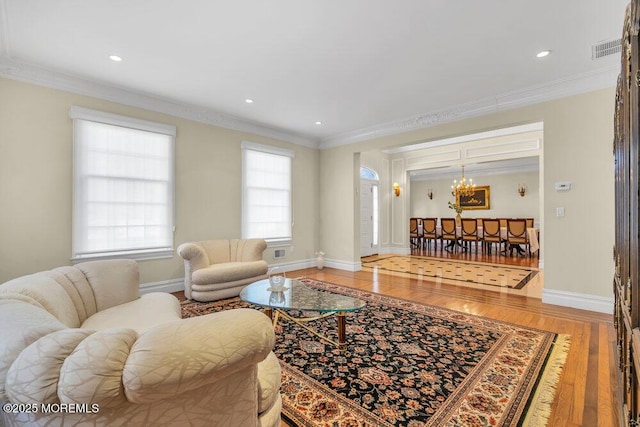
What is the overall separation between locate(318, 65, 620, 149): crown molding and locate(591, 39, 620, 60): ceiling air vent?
1.62 feet

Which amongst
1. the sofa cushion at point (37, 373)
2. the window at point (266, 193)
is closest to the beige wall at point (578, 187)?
the window at point (266, 193)

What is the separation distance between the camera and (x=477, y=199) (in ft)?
34.5

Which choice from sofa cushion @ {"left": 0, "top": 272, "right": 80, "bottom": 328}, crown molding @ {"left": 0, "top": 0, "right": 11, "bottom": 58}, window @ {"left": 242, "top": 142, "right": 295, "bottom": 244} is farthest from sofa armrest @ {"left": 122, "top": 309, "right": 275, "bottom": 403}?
window @ {"left": 242, "top": 142, "right": 295, "bottom": 244}

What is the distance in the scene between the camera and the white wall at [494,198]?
961 centimetres

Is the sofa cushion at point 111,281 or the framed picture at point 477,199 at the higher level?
the framed picture at point 477,199

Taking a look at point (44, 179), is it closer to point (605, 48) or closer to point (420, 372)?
point (420, 372)

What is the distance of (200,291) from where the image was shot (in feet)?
12.1

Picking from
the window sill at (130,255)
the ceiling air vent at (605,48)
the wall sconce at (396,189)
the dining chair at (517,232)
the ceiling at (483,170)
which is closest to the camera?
the ceiling air vent at (605,48)

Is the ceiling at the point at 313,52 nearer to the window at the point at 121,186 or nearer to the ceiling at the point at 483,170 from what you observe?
the window at the point at 121,186

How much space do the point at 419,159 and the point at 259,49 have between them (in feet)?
21.0

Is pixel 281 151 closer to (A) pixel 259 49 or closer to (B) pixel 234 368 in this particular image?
(A) pixel 259 49

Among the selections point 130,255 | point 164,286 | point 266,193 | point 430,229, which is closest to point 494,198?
point 430,229

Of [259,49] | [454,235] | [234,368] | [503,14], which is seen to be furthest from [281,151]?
[454,235]

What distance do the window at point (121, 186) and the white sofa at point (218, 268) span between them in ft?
2.16
